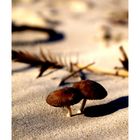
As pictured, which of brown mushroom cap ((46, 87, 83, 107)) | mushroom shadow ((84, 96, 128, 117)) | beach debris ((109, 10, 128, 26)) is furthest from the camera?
beach debris ((109, 10, 128, 26))

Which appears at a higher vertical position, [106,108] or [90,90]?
[90,90]

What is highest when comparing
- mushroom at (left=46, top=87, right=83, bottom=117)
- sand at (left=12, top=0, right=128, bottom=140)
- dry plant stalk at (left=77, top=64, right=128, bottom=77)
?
mushroom at (left=46, top=87, right=83, bottom=117)

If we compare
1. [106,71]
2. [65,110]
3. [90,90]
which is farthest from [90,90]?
[106,71]

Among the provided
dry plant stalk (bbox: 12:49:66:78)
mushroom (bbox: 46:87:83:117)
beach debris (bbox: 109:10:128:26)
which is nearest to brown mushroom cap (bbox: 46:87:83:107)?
mushroom (bbox: 46:87:83:117)

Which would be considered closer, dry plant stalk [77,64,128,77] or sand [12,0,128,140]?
sand [12,0,128,140]

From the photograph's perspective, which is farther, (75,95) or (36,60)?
(36,60)

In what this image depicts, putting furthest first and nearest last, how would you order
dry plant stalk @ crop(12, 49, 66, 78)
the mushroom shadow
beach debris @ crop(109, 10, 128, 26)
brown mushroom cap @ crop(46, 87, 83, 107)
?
beach debris @ crop(109, 10, 128, 26), dry plant stalk @ crop(12, 49, 66, 78), the mushroom shadow, brown mushroom cap @ crop(46, 87, 83, 107)

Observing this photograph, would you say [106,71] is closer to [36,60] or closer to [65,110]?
[36,60]

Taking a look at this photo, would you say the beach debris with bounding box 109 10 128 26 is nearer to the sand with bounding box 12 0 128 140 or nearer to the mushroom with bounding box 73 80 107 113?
the sand with bounding box 12 0 128 140
